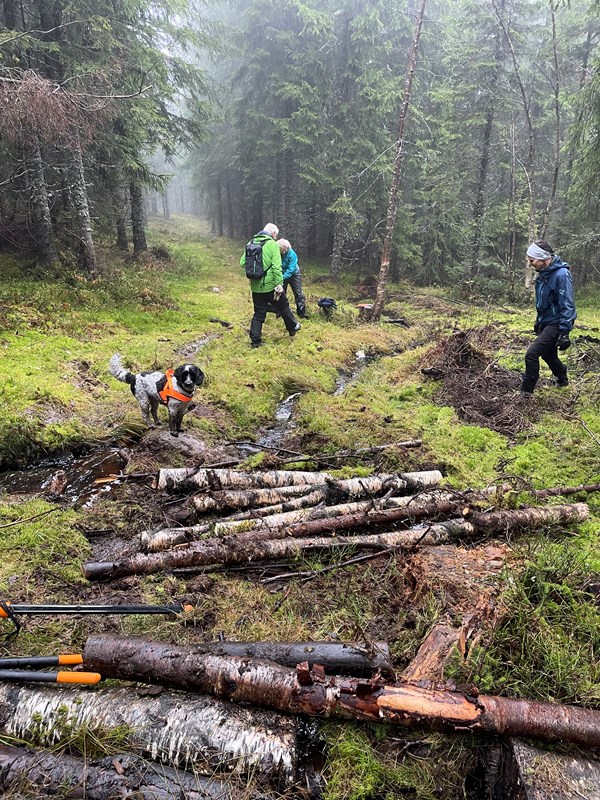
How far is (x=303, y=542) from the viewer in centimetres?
405

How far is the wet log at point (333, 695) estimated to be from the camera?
7.43ft

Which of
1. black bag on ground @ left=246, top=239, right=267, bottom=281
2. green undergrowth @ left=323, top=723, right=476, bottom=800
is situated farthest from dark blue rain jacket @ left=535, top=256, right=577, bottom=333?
green undergrowth @ left=323, top=723, right=476, bottom=800

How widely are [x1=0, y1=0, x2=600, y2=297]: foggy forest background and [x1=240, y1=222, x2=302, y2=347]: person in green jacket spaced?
15.1 feet

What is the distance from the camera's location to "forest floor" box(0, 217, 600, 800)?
273cm

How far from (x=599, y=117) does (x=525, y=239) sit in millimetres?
9511

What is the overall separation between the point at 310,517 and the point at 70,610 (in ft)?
7.17

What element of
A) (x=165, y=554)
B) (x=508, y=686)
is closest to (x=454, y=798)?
(x=508, y=686)

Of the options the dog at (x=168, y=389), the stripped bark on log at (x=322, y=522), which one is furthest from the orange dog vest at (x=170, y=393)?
the stripped bark on log at (x=322, y=522)

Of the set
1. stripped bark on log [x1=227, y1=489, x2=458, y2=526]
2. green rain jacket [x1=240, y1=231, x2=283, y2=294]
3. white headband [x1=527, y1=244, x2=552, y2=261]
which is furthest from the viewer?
green rain jacket [x1=240, y1=231, x2=283, y2=294]

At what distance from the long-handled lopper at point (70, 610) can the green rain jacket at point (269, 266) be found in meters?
7.88

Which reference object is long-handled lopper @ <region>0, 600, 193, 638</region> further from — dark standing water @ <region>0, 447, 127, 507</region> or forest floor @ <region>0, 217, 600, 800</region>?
dark standing water @ <region>0, 447, 127, 507</region>

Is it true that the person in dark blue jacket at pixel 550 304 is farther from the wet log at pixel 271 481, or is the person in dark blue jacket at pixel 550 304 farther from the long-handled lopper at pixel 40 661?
the long-handled lopper at pixel 40 661

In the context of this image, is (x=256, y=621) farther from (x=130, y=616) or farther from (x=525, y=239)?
(x=525, y=239)

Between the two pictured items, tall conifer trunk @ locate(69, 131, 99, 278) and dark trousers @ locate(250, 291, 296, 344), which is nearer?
dark trousers @ locate(250, 291, 296, 344)
